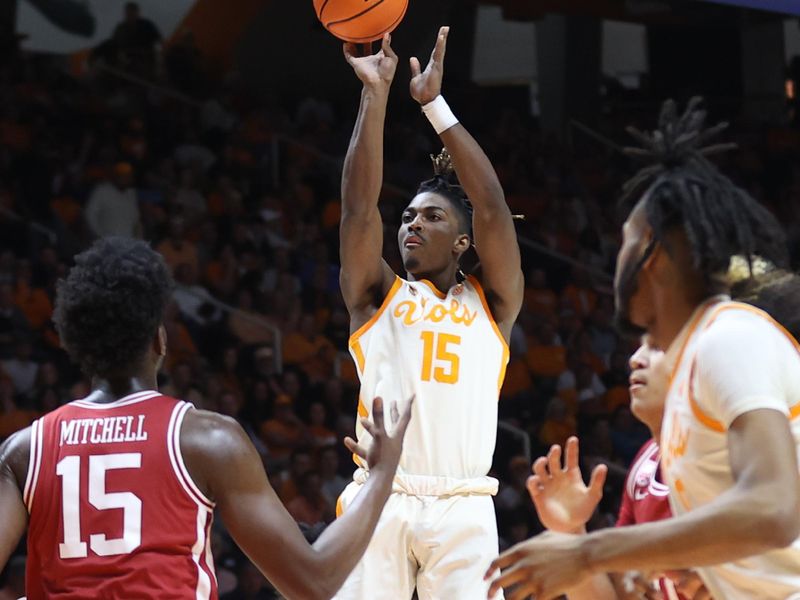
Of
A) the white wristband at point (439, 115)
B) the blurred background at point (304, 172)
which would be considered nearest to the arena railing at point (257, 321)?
the blurred background at point (304, 172)

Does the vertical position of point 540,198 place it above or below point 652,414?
above

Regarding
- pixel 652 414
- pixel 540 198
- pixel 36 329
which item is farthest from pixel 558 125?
pixel 652 414

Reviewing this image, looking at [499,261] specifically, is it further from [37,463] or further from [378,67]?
[37,463]

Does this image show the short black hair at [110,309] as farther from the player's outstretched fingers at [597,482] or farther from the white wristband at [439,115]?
the white wristband at [439,115]

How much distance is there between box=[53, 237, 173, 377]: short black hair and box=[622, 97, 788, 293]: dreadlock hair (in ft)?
3.67

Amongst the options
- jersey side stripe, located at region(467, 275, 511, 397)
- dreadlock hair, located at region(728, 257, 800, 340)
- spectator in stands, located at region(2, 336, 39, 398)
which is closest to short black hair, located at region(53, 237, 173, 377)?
dreadlock hair, located at region(728, 257, 800, 340)

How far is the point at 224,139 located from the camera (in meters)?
12.2

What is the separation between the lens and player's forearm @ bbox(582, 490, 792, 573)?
226cm

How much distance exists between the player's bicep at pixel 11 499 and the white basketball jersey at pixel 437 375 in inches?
69.1

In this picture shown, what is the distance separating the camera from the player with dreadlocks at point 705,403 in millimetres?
2289

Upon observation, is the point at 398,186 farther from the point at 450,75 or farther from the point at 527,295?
the point at 450,75

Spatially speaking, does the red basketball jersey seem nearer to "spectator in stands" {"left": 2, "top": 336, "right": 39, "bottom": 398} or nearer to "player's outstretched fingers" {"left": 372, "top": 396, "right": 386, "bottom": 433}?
"player's outstretched fingers" {"left": 372, "top": 396, "right": 386, "bottom": 433}

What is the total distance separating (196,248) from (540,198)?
405 cm

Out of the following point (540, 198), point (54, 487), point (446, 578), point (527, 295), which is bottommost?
point (446, 578)
